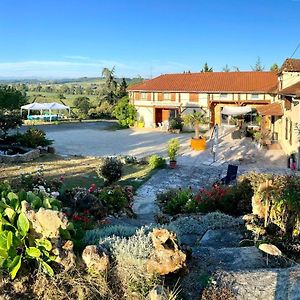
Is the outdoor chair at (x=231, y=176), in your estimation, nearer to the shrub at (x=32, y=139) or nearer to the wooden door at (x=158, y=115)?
the shrub at (x=32, y=139)

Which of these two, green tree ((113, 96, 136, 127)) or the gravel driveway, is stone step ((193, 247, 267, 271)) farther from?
green tree ((113, 96, 136, 127))

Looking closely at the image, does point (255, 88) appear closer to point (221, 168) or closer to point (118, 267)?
point (221, 168)

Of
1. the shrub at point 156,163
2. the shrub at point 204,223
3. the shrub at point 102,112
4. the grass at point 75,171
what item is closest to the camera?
the shrub at point 204,223

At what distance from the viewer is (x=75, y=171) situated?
65.4 ft

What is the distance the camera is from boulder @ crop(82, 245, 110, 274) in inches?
193

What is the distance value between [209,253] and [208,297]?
1.51 metres

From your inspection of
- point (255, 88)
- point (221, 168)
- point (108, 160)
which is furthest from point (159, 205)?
point (255, 88)

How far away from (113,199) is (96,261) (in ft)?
23.3

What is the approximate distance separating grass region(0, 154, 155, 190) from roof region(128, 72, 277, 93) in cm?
1718

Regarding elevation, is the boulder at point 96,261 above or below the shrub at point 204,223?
above

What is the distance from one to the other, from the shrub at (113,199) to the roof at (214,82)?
82.6 feet

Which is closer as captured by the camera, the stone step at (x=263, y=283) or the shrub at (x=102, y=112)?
the stone step at (x=263, y=283)

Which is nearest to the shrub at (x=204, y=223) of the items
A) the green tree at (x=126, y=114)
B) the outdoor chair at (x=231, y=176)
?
the outdoor chair at (x=231, y=176)

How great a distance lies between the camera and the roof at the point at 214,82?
3662 centimetres
